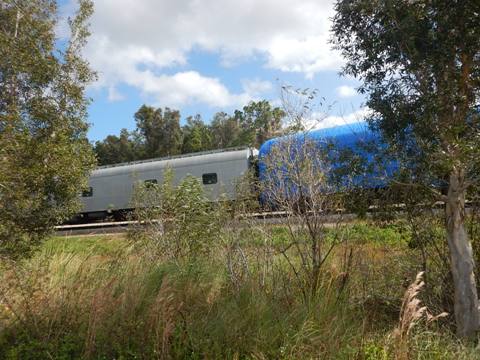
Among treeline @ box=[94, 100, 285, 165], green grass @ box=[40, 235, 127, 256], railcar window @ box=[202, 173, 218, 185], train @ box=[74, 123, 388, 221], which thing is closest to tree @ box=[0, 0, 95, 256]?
green grass @ box=[40, 235, 127, 256]

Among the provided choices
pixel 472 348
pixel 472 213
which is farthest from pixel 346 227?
pixel 472 348

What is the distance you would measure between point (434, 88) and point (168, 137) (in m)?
36.7

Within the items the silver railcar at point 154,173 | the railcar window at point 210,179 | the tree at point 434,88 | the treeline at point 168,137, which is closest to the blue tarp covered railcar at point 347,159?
the tree at point 434,88

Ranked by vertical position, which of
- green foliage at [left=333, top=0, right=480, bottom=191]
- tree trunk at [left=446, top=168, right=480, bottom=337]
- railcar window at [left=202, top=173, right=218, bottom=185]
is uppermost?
green foliage at [left=333, top=0, right=480, bottom=191]

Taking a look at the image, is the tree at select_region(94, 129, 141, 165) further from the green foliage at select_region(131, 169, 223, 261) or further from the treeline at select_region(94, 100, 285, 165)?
Result: the green foliage at select_region(131, 169, 223, 261)

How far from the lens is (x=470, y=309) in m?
4.58

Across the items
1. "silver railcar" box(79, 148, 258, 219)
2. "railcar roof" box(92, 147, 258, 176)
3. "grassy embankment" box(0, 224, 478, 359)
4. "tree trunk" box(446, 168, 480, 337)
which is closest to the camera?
"grassy embankment" box(0, 224, 478, 359)

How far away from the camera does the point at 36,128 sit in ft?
19.0

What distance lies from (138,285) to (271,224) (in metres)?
1.97

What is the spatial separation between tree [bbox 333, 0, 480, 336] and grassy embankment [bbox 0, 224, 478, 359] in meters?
0.84

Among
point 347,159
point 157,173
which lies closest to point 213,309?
point 347,159

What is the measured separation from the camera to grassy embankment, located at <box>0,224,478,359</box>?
3617mm

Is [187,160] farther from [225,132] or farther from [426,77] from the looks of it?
[225,132]

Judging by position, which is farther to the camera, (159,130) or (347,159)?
(159,130)
